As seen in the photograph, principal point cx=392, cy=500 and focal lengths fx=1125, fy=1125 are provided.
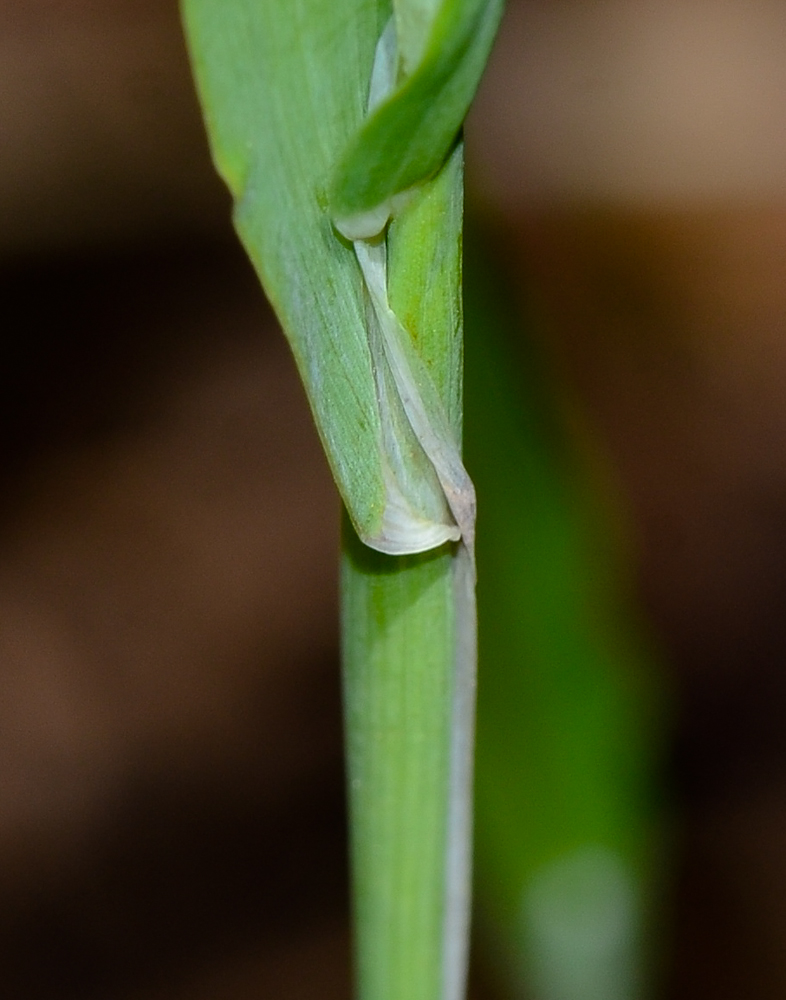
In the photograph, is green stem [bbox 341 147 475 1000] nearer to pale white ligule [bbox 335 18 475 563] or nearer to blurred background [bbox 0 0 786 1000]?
pale white ligule [bbox 335 18 475 563]

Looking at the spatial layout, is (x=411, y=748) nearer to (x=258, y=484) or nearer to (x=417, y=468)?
(x=417, y=468)

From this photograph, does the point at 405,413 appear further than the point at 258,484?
No

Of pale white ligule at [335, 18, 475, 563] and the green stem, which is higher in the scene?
pale white ligule at [335, 18, 475, 563]

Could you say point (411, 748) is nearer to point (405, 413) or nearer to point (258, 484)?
point (405, 413)

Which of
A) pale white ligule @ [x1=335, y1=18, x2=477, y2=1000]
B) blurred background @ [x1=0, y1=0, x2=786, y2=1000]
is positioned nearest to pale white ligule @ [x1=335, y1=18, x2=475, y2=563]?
pale white ligule @ [x1=335, y1=18, x2=477, y2=1000]

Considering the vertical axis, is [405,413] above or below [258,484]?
above

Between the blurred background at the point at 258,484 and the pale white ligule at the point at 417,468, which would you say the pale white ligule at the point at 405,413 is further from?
the blurred background at the point at 258,484

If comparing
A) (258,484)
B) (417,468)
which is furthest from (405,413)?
(258,484)


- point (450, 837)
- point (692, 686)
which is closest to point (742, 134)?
point (692, 686)
